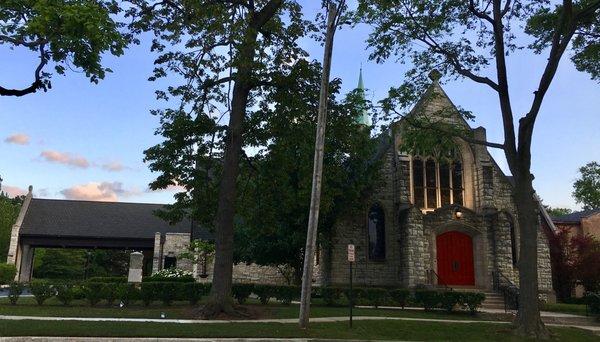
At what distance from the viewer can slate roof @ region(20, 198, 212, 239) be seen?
3743 cm

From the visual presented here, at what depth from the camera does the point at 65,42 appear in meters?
8.21

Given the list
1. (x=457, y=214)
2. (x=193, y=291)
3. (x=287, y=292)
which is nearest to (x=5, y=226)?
(x=193, y=291)

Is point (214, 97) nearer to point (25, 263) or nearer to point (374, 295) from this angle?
point (374, 295)

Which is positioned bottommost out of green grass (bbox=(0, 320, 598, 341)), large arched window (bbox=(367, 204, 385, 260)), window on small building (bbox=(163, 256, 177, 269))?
green grass (bbox=(0, 320, 598, 341))

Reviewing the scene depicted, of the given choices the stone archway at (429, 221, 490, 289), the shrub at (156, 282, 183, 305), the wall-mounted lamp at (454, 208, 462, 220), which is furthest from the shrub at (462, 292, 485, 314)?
the shrub at (156, 282, 183, 305)

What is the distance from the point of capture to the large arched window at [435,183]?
2569cm

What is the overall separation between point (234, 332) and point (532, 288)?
8.52 meters

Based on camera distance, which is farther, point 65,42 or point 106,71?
point 106,71

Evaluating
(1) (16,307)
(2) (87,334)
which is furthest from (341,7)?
(1) (16,307)

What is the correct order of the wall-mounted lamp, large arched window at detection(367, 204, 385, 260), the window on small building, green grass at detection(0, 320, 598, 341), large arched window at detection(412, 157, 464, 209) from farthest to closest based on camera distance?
the window on small building < large arched window at detection(412, 157, 464, 209) < large arched window at detection(367, 204, 385, 260) < the wall-mounted lamp < green grass at detection(0, 320, 598, 341)

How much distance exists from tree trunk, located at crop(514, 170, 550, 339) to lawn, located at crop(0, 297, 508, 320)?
4227 millimetres

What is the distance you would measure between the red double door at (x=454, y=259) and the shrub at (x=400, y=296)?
4906 millimetres

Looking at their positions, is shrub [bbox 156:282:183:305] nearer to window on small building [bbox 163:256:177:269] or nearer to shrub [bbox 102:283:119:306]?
shrub [bbox 102:283:119:306]

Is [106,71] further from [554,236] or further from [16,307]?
[554,236]
